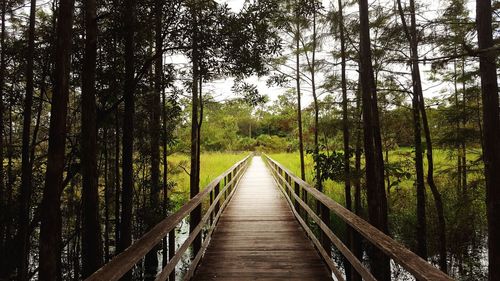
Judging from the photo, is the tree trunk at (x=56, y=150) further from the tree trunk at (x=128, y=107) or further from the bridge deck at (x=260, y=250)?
the bridge deck at (x=260, y=250)

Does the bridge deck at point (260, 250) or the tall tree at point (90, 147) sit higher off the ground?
the tall tree at point (90, 147)

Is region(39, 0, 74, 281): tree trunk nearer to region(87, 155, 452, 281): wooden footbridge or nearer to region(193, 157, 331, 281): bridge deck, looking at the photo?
region(87, 155, 452, 281): wooden footbridge

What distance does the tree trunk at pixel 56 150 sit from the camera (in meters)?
3.74

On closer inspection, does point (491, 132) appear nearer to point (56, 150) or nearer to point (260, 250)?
point (260, 250)

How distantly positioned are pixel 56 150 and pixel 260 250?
3.10 m

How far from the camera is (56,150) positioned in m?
3.74

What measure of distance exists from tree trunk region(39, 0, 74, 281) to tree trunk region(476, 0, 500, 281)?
6.03 m

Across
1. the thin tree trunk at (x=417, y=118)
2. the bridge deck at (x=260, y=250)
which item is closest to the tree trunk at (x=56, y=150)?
the bridge deck at (x=260, y=250)

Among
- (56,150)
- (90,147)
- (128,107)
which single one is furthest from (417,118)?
(56,150)

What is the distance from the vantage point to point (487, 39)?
16.9ft

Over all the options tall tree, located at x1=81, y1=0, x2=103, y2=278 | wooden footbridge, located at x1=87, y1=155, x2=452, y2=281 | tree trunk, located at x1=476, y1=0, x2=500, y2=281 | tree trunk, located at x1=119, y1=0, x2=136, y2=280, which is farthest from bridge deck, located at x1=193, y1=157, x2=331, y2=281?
tree trunk, located at x1=476, y1=0, x2=500, y2=281

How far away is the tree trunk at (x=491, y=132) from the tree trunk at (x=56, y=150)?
19.8 feet

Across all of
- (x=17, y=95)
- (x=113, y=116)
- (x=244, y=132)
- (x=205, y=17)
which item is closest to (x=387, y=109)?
(x=205, y=17)

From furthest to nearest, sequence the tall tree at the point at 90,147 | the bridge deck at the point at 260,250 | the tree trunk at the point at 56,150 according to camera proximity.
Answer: the tall tree at the point at 90,147 → the bridge deck at the point at 260,250 → the tree trunk at the point at 56,150
